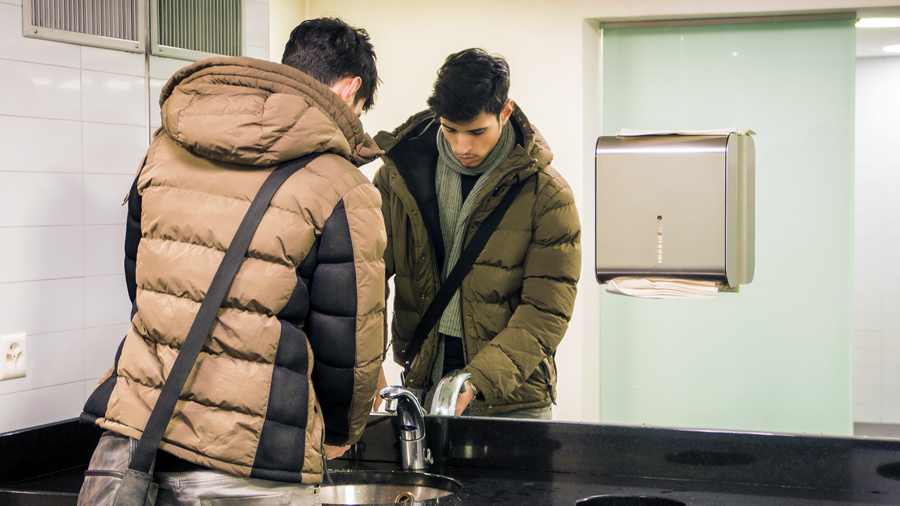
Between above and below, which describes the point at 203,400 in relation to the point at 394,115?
below

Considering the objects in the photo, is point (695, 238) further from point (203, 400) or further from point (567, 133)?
point (203, 400)

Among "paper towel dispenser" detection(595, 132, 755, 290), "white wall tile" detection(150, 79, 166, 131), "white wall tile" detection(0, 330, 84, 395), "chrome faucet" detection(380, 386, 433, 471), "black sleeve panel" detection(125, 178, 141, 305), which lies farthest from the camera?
"white wall tile" detection(150, 79, 166, 131)

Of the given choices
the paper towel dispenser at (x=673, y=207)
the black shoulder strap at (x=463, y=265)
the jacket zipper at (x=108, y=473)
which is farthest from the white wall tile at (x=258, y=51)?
the jacket zipper at (x=108, y=473)

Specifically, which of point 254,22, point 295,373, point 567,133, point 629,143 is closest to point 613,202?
point 629,143

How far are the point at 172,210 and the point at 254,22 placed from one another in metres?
1.16

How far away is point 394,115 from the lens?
74.4 inches

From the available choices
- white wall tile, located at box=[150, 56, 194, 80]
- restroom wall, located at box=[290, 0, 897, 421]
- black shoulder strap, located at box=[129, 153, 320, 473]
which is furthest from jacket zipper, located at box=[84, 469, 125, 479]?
white wall tile, located at box=[150, 56, 194, 80]

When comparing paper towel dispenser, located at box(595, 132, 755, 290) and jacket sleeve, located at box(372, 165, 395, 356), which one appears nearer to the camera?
paper towel dispenser, located at box(595, 132, 755, 290)

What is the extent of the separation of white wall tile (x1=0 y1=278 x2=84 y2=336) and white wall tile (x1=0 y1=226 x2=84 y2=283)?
0.07 feet

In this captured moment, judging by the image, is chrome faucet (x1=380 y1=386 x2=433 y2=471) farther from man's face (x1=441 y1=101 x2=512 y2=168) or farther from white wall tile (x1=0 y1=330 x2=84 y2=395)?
white wall tile (x1=0 y1=330 x2=84 y2=395)

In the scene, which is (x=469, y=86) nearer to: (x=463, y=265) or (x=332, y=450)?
(x=463, y=265)

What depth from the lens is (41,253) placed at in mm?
1641

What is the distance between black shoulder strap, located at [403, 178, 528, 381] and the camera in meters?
1.72

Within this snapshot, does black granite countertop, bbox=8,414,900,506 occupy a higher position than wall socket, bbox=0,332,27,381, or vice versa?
wall socket, bbox=0,332,27,381
